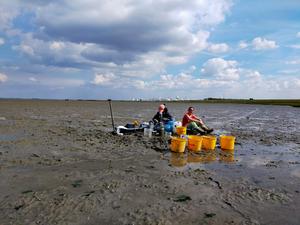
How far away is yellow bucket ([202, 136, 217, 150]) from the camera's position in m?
14.6

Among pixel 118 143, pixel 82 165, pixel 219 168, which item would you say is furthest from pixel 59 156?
pixel 219 168

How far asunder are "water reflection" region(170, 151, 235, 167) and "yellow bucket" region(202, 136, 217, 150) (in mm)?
596

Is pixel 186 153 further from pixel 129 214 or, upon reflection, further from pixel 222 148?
pixel 129 214

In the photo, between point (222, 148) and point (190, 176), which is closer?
point (190, 176)

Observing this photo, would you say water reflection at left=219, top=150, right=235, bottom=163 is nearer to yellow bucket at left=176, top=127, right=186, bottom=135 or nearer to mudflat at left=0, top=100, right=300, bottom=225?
mudflat at left=0, top=100, right=300, bottom=225

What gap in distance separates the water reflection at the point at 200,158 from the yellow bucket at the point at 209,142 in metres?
0.60

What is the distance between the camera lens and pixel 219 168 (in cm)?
1123

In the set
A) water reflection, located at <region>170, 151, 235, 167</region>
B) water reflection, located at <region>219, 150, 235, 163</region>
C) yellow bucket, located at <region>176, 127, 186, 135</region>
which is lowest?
water reflection, located at <region>219, 150, 235, 163</region>

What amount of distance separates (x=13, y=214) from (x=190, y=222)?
365cm

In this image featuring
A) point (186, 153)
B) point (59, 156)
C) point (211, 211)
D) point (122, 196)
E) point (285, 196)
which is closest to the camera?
point (211, 211)

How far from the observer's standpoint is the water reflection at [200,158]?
12.0m

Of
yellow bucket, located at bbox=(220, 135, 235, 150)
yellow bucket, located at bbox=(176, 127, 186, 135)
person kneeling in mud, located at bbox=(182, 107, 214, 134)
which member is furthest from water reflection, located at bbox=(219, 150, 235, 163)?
person kneeling in mud, located at bbox=(182, 107, 214, 134)

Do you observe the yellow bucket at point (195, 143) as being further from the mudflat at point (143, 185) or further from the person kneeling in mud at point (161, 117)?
the person kneeling in mud at point (161, 117)

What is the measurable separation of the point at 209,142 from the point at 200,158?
6.84 ft
